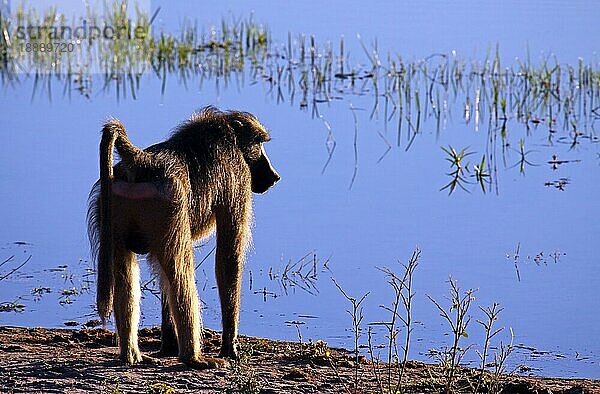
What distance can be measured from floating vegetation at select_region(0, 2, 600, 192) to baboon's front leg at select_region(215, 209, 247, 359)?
6257 mm

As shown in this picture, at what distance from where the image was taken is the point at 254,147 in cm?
749

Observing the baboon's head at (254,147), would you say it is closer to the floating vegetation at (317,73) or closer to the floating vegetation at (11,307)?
the floating vegetation at (11,307)

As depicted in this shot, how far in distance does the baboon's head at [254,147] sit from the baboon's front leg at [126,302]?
1071 millimetres

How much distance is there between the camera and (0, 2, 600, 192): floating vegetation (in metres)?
15.3

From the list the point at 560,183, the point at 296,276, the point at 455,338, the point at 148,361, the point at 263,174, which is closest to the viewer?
the point at 455,338

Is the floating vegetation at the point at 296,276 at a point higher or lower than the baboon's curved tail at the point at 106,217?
lower

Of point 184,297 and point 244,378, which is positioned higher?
point 184,297

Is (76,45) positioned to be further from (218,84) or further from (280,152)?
(280,152)

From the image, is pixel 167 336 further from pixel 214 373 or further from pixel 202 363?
pixel 214 373

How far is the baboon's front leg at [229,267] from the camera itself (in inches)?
281

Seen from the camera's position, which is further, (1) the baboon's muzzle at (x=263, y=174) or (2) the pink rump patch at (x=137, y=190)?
(1) the baboon's muzzle at (x=263, y=174)

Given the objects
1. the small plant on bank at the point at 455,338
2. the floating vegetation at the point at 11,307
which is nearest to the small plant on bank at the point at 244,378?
the small plant on bank at the point at 455,338

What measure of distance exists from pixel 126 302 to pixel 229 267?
28.0 inches

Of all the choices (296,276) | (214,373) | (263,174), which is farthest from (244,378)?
(296,276)
